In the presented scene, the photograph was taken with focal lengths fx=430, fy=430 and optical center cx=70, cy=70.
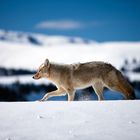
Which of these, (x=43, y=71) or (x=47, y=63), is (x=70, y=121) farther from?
(x=47, y=63)

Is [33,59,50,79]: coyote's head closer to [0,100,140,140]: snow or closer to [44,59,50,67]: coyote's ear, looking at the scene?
[44,59,50,67]: coyote's ear

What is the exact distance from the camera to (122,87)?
711 inches

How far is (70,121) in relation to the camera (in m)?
11.8

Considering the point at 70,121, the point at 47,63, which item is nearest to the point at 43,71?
the point at 47,63

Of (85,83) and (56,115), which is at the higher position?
(85,83)

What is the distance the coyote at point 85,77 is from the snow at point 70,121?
400 cm

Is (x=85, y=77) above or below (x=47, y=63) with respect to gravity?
below

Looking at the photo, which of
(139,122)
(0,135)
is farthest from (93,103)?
(0,135)

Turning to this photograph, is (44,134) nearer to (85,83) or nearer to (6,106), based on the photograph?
(6,106)

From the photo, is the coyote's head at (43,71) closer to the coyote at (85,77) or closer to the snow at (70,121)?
the coyote at (85,77)

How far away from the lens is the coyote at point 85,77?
59.1 ft

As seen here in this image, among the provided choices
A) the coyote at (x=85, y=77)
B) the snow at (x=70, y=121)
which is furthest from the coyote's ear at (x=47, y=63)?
the snow at (x=70, y=121)

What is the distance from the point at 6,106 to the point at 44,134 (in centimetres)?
326

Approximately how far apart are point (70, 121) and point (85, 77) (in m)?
6.91
